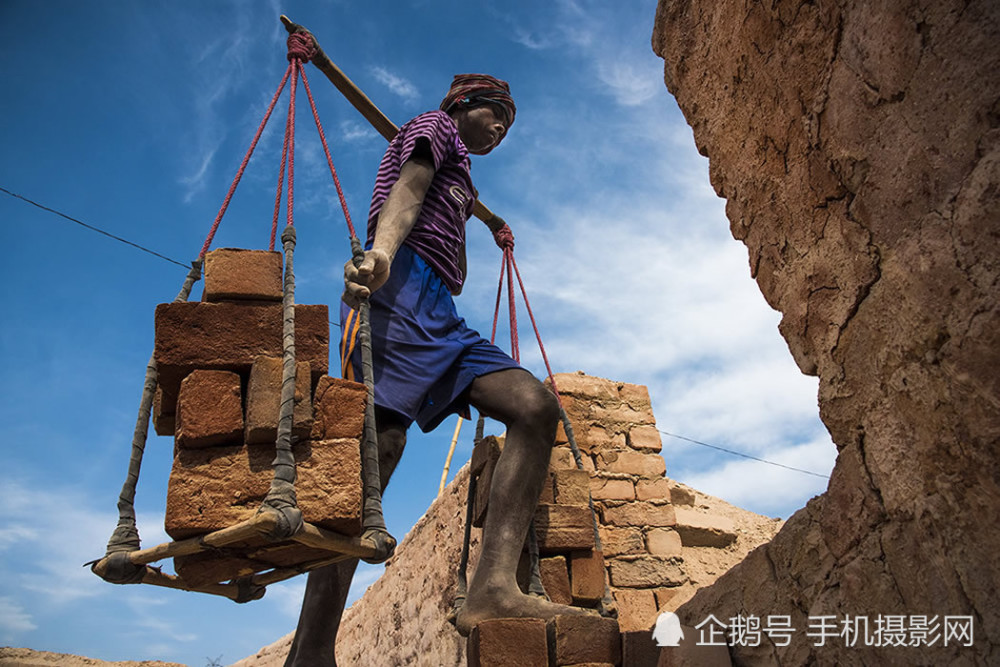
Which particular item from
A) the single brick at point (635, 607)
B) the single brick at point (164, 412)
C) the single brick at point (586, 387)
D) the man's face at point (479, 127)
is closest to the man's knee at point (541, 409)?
the single brick at point (164, 412)

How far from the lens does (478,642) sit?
247 cm

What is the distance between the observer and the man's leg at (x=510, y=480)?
263cm

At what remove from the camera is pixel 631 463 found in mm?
4875

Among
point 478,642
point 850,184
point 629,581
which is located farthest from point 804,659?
point 629,581

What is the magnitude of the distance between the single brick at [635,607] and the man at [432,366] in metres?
1.74

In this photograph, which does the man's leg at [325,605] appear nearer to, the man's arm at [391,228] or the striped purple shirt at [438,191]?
the man's arm at [391,228]

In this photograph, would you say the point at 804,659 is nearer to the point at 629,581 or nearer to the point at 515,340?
the point at 515,340

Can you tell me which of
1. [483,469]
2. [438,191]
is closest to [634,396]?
[483,469]

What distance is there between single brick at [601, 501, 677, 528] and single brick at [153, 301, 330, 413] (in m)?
2.72

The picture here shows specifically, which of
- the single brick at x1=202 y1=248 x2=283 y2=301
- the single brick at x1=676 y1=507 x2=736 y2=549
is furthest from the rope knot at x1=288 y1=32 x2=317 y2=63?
the single brick at x1=676 y1=507 x2=736 y2=549

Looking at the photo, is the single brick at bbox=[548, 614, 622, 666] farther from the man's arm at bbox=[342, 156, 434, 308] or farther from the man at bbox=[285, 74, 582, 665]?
the man's arm at bbox=[342, 156, 434, 308]

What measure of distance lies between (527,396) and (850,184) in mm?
1330

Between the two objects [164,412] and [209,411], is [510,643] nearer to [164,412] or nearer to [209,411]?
[209,411]

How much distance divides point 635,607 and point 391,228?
103 inches
